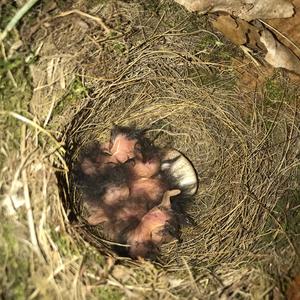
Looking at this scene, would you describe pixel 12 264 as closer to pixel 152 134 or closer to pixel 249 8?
pixel 152 134

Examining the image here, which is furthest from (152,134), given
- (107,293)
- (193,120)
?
(107,293)

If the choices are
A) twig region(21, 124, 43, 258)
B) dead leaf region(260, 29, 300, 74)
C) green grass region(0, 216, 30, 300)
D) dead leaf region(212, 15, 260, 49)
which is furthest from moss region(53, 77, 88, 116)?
dead leaf region(260, 29, 300, 74)

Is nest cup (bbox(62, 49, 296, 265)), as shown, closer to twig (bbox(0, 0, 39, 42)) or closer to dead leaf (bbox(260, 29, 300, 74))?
dead leaf (bbox(260, 29, 300, 74))

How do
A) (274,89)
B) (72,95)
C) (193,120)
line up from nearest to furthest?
1. (72,95)
2. (274,89)
3. (193,120)

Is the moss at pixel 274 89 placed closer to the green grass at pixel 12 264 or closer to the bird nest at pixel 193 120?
the bird nest at pixel 193 120

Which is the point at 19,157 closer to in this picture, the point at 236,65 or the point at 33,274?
the point at 33,274

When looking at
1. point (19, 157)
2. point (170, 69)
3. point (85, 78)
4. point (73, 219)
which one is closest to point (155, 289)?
point (73, 219)
